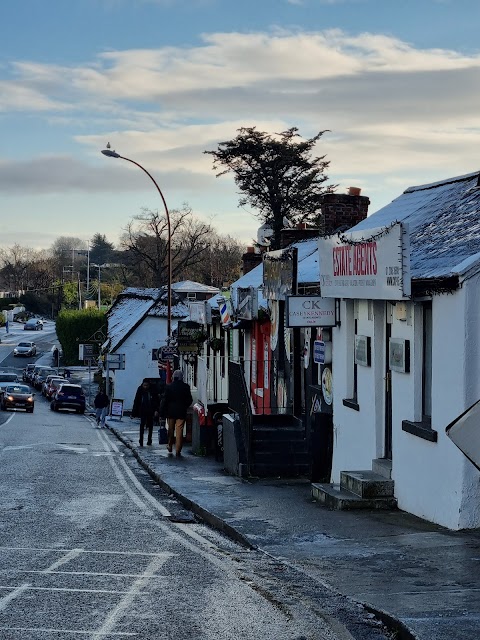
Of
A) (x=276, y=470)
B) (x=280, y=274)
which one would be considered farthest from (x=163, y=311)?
(x=276, y=470)

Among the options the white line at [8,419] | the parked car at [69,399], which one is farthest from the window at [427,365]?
the parked car at [69,399]

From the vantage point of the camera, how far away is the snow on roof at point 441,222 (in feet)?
42.8

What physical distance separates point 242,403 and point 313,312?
10.3ft

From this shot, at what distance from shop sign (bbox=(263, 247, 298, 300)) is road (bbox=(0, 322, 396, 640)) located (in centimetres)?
523

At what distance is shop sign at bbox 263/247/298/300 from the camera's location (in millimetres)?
20422

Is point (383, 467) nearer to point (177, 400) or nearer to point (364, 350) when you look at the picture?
point (364, 350)

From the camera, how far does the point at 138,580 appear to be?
388 inches

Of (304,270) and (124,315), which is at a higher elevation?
(124,315)

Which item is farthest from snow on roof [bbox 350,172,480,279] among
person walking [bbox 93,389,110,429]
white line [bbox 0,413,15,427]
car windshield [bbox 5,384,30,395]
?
car windshield [bbox 5,384,30,395]

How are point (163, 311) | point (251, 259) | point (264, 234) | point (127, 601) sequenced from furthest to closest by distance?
point (163, 311), point (251, 259), point (264, 234), point (127, 601)

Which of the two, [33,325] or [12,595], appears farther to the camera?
[33,325]

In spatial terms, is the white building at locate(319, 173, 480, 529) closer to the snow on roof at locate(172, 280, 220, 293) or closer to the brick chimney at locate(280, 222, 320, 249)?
the brick chimney at locate(280, 222, 320, 249)

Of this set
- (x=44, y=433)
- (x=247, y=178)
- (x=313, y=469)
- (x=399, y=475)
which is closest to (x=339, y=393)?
(x=313, y=469)

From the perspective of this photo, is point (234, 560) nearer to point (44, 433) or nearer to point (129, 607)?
point (129, 607)
